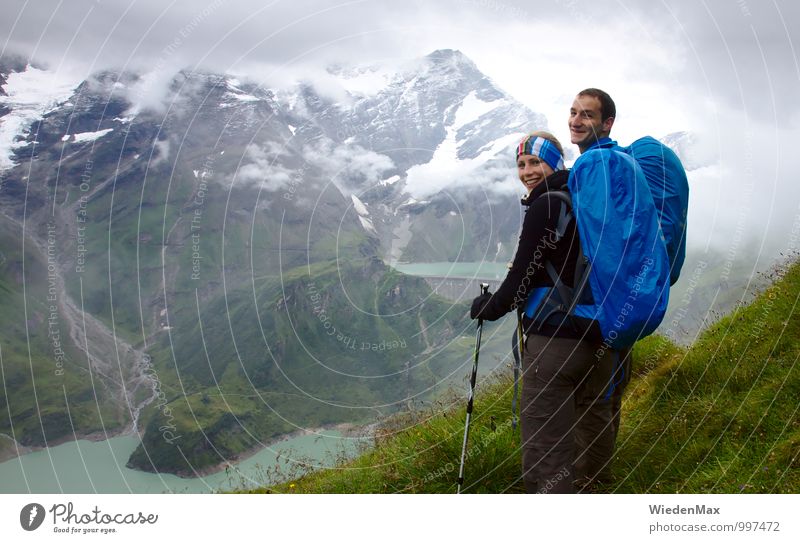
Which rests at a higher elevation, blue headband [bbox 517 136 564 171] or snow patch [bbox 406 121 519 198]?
snow patch [bbox 406 121 519 198]

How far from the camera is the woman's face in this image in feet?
13.6

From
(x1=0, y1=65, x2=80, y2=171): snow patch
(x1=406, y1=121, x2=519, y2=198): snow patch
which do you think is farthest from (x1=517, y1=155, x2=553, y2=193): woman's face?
(x1=0, y1=65, x2=80, y2=171): snow patch

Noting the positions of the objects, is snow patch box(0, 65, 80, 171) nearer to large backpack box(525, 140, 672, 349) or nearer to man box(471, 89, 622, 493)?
man box(471, 89, 622, 493)

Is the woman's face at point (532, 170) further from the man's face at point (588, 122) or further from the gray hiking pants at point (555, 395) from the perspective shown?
the gray hiking pants at point (555, 395)

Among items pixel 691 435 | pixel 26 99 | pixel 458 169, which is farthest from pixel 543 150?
pixel 26 99

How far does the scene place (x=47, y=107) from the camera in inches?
3410

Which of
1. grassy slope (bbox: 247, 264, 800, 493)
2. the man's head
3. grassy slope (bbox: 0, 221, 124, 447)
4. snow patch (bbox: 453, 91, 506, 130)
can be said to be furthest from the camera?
grassy slope (bbox: 0, 221, 124, 447)

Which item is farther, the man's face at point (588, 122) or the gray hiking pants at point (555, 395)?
the man's face at point (588, 122)

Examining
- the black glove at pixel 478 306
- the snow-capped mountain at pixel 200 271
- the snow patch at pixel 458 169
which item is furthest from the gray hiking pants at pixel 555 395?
the snow-capped mountain at pixel 200 271

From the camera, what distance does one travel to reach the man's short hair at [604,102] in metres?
4.26

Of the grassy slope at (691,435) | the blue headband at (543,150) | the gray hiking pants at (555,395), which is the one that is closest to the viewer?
the gray hiking pants at (555,395)

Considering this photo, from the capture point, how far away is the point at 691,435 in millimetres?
5469

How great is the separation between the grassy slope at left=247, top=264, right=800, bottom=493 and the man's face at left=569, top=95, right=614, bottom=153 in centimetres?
291

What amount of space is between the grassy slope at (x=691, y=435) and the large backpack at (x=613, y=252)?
1901 millimetres
